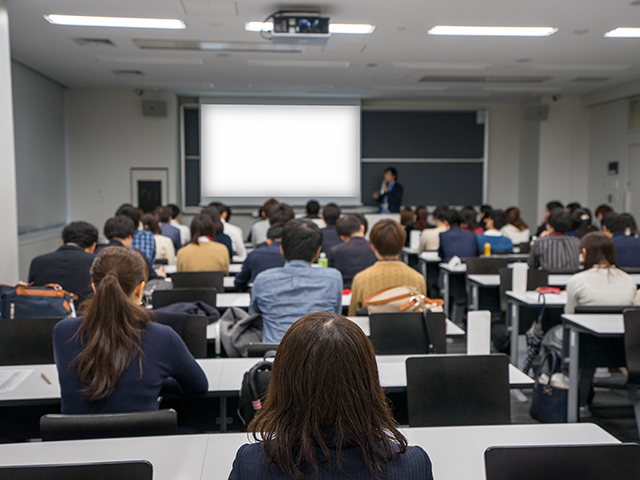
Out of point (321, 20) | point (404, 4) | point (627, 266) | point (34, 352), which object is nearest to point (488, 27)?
point (404, 4)

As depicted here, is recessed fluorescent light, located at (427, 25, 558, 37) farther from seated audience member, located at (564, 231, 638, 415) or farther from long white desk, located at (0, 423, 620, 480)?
long white desk, located at (0, 423, 620, 480)

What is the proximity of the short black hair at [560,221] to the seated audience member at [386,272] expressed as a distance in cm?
208

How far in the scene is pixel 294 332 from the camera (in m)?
1.06

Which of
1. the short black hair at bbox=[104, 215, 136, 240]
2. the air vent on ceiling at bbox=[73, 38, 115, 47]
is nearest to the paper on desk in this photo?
the short black hair at bbox=[104, 215, 136, 240]

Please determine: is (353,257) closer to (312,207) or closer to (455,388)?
(455,388)

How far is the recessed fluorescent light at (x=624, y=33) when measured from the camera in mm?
5830

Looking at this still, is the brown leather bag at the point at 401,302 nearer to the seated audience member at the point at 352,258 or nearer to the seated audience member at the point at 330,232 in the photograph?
the seated audience member at the point at 352,258

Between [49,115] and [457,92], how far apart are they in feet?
22.4

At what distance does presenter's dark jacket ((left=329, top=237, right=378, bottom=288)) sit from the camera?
15.1 feet

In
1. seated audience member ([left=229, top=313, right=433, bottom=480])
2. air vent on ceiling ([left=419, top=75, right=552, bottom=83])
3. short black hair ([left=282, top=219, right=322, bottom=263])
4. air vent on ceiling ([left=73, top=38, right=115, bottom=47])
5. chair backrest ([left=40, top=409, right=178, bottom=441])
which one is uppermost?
air vent on ceiling ([left=419, top=75, right=552, bottom=83])

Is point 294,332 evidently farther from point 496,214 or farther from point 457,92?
point 457,92

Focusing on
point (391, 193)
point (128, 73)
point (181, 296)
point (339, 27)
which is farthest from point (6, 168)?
point (391, 193)

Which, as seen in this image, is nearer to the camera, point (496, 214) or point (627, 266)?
point (627, 266)

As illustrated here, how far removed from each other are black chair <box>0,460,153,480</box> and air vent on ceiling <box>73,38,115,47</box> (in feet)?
19.9
